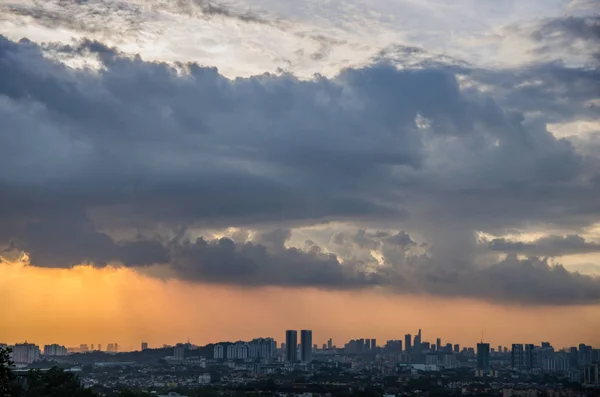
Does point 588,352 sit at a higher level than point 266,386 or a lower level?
higher

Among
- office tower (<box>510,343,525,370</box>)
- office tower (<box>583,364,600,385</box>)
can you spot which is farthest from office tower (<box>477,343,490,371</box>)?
office tower (<box>583,364,600,385</box>)

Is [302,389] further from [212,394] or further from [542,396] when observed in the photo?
[542,396]

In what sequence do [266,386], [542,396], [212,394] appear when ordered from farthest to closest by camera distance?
[266,386] < [212,394] < [542,396]

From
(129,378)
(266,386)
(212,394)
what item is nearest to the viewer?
(212,394)

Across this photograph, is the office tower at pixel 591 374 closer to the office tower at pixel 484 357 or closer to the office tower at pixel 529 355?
the office tower at pixel 529 355

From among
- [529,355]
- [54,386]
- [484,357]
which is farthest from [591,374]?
[484,357]

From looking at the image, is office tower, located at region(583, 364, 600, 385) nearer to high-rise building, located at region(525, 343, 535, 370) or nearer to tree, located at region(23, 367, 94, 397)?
tree, located at region(23, 367, 94, 397)

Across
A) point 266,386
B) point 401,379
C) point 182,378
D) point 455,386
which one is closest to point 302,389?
point 266,386

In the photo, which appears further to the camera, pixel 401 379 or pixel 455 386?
pixel 401 379
